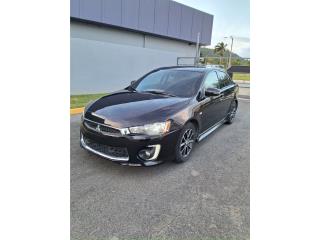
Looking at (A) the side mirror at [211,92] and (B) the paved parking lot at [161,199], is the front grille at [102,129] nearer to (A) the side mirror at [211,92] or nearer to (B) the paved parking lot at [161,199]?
(B) the paved parking lot at [161,199]

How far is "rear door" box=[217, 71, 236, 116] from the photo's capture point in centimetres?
→ 500

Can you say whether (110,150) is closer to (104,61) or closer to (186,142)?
(186,142)

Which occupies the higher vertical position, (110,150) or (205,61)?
(205,61)

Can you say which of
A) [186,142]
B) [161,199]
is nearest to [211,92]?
[186,142]

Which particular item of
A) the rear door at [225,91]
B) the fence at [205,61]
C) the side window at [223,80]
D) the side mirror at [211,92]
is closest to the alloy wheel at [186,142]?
the side mirror at [211,92]

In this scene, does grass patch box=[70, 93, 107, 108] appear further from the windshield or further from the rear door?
the rear door

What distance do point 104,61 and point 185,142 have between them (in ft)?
26.3

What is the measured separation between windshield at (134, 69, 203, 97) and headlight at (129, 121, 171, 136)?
3.10ft

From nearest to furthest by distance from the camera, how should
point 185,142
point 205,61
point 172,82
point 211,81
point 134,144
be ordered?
point 134,144
point 185,142
point 172,82
point 211,81
point 205,61

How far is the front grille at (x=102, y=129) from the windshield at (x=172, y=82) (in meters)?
1.30

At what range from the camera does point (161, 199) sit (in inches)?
103

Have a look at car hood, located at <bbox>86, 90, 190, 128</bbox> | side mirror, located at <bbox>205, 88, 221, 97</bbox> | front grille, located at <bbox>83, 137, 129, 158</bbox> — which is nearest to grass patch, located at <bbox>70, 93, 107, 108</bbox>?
car hood, located at <bbox>86, 90, 190, 128</bbox>

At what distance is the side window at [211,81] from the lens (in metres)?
4.24
